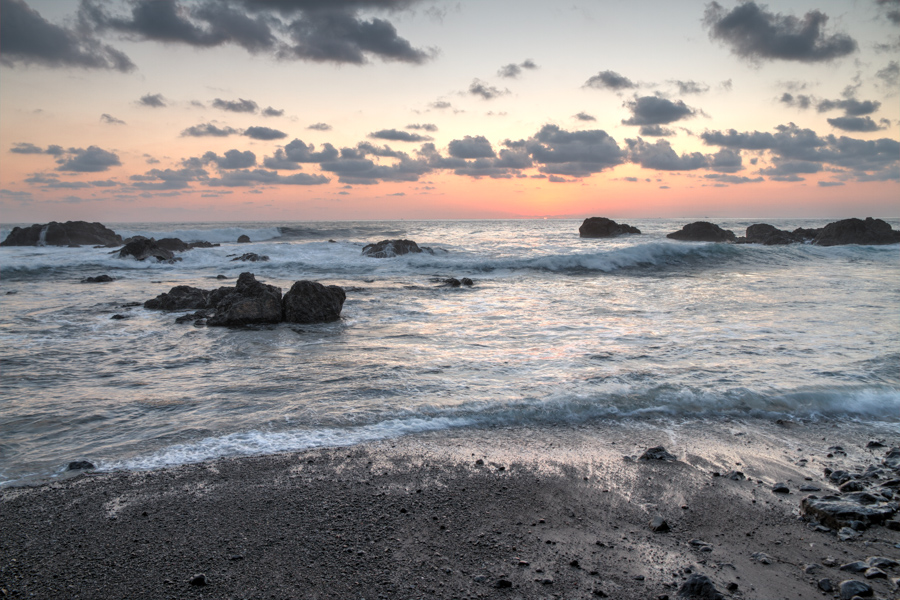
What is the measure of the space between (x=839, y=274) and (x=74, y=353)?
24693mm

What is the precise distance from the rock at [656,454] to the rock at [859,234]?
39.3 meters

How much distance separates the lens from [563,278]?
2083 centimetres

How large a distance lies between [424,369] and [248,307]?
5412 mm

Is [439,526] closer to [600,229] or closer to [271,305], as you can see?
[271,305]

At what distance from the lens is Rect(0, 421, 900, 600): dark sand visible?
2.85 meters

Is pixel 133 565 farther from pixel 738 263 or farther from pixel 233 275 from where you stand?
pixel 738 263

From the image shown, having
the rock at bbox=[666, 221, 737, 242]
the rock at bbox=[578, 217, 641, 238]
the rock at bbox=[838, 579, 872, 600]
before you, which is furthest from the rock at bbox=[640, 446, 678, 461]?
the rock at bbox=[578, 217, 641, 238]

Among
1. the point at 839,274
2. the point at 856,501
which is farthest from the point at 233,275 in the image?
the point at 839,274

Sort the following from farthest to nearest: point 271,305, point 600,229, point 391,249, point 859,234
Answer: point 600,229
point 859,234
point 391,249
point 271,305

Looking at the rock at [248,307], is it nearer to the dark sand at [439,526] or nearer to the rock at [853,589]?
the dark sand at [439,526]

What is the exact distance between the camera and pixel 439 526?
3.42m

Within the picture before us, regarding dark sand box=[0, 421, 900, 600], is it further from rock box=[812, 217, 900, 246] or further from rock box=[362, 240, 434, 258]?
rock box=[812, 217, 900, 246]

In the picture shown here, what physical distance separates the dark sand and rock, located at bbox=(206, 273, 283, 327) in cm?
670

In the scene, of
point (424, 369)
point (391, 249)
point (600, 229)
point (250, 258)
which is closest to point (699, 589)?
point (424, 369)
